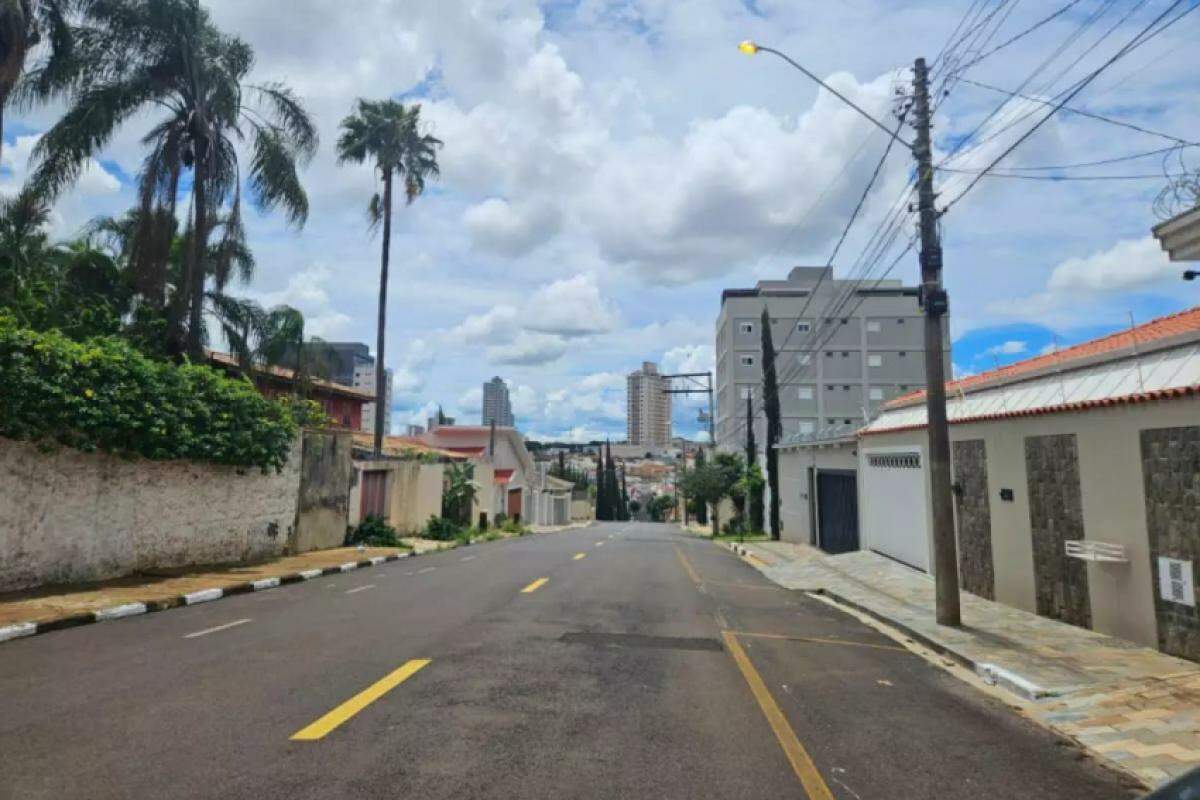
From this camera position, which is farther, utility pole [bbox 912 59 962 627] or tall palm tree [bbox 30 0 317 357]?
tall palm tree [bbox 30 0 317 357]

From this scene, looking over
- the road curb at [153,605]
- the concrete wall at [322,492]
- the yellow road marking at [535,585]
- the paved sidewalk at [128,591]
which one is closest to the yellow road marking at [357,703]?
the road curb at [153,605]

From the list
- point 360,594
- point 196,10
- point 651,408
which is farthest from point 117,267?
point 651,408

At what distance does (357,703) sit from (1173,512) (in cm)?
851

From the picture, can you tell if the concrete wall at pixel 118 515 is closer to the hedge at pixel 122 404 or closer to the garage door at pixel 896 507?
the hedge at pixel 122 404

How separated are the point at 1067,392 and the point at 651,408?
585 feet

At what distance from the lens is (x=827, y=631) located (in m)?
10.3

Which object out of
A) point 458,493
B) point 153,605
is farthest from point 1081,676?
point 458,493

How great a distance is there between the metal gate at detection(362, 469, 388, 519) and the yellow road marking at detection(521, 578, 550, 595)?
12820 mm

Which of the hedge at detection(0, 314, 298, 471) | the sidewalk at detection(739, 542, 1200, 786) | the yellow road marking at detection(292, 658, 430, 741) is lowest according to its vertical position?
the sidewalk at detection(739, 542, 1200, 786)

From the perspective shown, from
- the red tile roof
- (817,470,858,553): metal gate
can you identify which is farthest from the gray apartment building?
the red tile roof

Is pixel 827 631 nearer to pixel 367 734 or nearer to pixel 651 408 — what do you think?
pixel 367 734

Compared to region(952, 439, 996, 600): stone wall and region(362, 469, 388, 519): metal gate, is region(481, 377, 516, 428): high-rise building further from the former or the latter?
region(952, 439, 996, 600): stone wall

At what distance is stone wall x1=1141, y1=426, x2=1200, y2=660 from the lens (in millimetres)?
7957

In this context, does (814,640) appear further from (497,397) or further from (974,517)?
(497,397)
